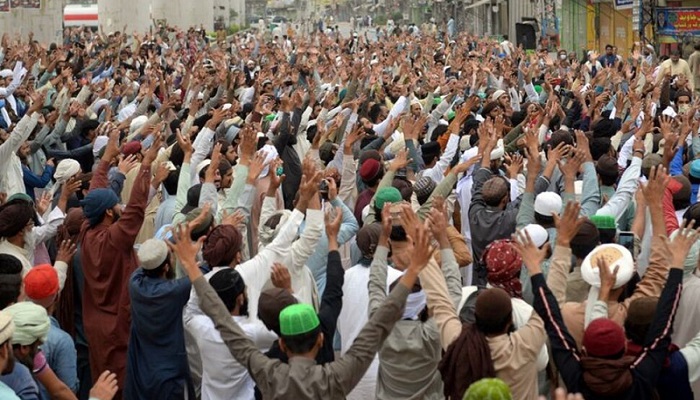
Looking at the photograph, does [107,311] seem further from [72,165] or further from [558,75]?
[558,75]

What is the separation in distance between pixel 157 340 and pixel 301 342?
1498 mm

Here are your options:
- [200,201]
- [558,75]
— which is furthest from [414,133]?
[558,75]

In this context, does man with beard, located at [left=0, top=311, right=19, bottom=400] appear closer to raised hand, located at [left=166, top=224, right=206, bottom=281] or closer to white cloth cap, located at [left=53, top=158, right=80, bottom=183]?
raised hand, located at [left=166, top=224, right=206, bottom=281]

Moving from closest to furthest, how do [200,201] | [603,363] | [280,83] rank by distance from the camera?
[603,363] < [200,201] < [280,83]

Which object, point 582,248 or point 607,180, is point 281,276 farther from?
point 607,180

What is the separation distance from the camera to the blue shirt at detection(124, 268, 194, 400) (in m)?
5.79

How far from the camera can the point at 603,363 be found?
4.58 metres

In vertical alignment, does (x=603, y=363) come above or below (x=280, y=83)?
below

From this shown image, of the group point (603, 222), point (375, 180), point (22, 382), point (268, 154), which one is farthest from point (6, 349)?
point (268, 154)

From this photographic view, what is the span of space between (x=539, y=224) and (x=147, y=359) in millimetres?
2580

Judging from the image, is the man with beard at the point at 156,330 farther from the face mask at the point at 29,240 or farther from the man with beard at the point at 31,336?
the face mask at the point at 29,240

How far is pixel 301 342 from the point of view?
4582 mm

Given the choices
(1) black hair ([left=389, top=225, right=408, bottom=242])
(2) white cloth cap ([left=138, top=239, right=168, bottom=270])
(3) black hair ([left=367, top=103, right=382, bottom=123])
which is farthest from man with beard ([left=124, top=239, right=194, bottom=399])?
(3) black hair ([left=367, top=103, right=382, bottom=123])

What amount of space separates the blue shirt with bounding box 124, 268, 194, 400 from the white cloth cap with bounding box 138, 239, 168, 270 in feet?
0.28
